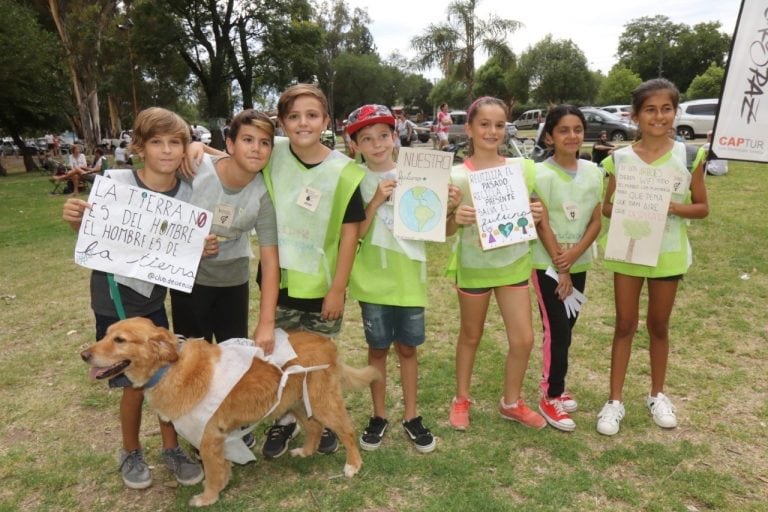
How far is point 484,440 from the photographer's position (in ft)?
12.0

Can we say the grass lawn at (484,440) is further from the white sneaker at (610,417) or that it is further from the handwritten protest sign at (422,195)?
the handwritten protest sign at (422,195)

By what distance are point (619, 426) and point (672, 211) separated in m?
1.57

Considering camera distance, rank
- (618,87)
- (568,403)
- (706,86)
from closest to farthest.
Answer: (568,403)
(706,86)
(618,87)

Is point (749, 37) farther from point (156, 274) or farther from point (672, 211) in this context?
point (156, 274)

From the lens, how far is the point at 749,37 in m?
3.58

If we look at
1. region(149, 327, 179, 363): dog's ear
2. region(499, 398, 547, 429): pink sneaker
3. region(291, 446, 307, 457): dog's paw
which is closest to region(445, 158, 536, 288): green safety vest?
region(499, 398, 547, 429): pink sneaker

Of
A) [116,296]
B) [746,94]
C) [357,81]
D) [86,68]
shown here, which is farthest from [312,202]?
[357,81]

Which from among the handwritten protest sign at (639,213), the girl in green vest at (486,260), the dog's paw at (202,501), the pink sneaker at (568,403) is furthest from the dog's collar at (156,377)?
the handwritten protest sign at (639,213)

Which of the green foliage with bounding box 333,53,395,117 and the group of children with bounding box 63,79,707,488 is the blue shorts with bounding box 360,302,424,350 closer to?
the group of children with bounding box 63,79,707,488

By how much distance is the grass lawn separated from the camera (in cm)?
310

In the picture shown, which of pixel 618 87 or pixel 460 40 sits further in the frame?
pixel 618 87

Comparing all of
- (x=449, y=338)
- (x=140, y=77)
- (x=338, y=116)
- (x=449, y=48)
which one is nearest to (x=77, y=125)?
(x=140, y=77)

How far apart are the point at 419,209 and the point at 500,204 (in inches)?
21.2

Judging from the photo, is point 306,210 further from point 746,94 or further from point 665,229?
point 746,94
